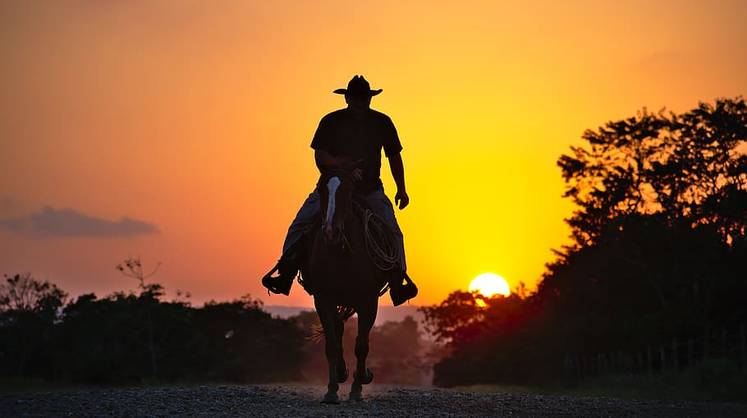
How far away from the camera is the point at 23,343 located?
42.5 metres

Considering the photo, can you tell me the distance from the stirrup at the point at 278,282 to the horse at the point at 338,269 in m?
0.27

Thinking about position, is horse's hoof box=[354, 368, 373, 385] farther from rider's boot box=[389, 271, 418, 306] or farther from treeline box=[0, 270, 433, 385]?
treeline box=[0, 270, 433, 385]

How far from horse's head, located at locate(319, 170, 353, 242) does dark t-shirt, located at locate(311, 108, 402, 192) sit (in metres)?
0.84

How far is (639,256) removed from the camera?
51.2 meters

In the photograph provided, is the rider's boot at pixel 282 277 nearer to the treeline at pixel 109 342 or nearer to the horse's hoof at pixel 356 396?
the horse's hoof at pixel 356 396

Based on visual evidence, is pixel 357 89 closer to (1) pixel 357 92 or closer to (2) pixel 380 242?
(1) pixel 357 92

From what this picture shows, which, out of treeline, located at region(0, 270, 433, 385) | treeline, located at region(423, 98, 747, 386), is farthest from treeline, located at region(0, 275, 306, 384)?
treeline, located at region(423, 98, 747, 386)

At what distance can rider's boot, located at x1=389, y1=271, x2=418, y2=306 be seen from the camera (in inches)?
637

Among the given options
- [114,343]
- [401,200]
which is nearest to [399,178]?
[401,200]

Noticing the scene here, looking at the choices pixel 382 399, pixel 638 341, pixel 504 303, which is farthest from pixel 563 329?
pixel 382 399

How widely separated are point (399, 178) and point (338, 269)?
2312 millimetres

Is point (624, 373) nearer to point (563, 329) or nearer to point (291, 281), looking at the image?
point (563, 329)

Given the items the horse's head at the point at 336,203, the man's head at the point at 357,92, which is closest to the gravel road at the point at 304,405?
Answer: the horse's head at the point at 336,203

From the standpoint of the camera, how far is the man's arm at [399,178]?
646 inches
